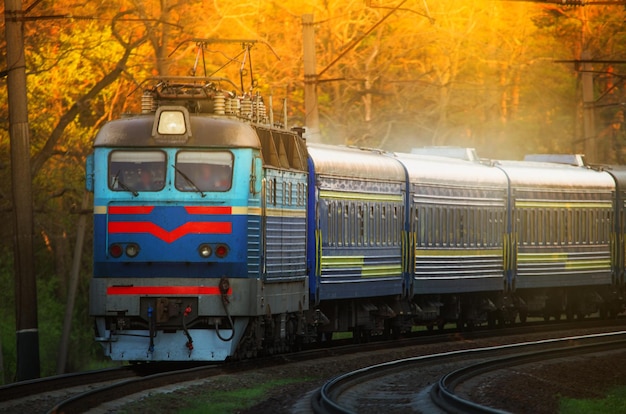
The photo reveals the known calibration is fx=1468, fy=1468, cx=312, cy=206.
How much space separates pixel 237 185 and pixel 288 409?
4.07 m

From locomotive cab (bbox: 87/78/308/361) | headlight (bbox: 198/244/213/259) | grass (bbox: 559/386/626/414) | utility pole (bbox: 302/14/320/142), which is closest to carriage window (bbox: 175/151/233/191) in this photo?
locomotive cab (bbox: 87/78/308/361)

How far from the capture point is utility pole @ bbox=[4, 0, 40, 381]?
2161 centimetres

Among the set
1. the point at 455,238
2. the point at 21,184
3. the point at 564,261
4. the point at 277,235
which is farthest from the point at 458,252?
the point at 21,184

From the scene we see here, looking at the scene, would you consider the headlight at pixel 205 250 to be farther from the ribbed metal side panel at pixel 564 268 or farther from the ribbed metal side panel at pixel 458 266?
the ribbed metal side panel at pixel 564 268

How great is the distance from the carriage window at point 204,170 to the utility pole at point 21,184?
369cm

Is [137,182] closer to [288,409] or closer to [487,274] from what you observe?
[288,409]

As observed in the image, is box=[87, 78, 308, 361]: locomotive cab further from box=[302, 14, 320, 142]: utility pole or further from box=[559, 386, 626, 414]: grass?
box=[302, 14, 320, 142]: utility pole

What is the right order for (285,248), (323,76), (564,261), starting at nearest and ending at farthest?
(285,248) → (564,261) → (323,76)

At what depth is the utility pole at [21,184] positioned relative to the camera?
851 inches

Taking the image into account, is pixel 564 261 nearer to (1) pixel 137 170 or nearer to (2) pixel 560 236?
(2) pixel 560 236

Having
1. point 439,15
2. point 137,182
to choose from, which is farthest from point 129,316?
point 439,15

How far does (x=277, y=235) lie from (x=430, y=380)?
9.80 ft

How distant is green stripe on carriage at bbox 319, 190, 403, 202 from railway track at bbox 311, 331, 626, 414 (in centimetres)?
312

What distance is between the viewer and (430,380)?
19.2 meters
